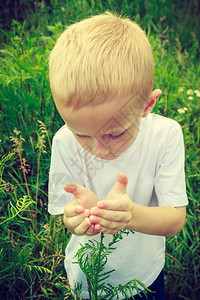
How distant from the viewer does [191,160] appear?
2.23 meters

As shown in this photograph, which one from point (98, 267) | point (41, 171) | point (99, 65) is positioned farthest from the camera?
point (41, 171)

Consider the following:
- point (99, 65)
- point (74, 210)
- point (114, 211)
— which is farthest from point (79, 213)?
point (99, 65)

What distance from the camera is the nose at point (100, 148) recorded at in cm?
120

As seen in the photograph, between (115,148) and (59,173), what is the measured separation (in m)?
0.33

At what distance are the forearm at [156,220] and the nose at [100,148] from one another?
0.22m

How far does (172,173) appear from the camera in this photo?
1363 mm

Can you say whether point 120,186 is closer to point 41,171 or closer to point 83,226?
point 83,226

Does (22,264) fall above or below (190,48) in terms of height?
below

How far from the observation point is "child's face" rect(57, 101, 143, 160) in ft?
3.60

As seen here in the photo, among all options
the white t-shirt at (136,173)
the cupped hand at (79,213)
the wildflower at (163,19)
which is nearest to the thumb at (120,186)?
the cupped hand at (79,213)

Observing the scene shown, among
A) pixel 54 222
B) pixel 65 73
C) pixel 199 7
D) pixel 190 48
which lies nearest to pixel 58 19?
A: pixel 190 48

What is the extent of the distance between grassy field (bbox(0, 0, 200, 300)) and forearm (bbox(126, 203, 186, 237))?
1.38 ft

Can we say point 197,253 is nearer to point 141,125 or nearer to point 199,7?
point 141,125

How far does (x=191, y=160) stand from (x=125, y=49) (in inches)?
50.6
